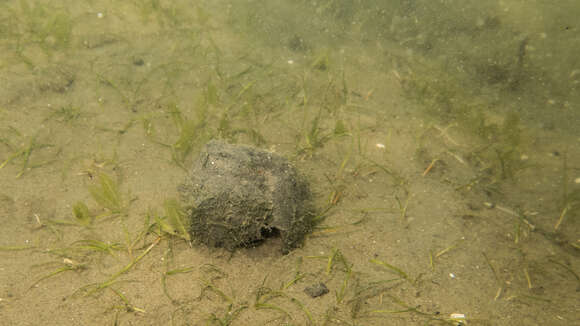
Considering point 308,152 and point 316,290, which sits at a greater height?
point 308,152

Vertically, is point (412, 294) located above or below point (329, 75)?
below

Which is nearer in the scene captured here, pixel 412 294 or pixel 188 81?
pixel 412 294

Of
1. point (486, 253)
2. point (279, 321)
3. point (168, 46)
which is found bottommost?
point (279, 321)

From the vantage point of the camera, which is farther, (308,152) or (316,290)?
(308,152)

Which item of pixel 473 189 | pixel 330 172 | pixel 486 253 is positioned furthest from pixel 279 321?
pixel 473 189

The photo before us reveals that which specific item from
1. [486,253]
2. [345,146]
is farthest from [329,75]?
[486,253]

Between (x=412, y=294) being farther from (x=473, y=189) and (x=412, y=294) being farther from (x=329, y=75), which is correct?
(x=329, y=75)

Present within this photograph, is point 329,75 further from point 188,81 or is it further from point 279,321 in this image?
point 279,321

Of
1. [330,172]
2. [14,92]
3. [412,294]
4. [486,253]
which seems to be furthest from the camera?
[14,92]

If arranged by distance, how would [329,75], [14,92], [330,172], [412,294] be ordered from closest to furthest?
[412,294] → [330,172] → [14,92] → [329,75]
